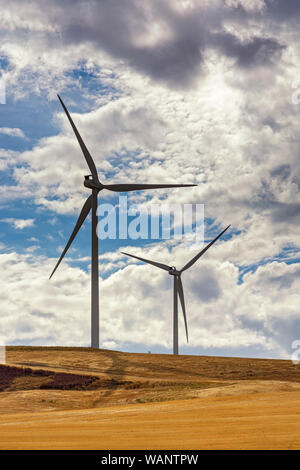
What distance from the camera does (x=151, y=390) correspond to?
3831 cm

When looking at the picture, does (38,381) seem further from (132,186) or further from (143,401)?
(132,186)

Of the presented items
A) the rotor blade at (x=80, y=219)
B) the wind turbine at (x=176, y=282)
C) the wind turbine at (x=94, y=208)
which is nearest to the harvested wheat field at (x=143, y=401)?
A: the wind turbine at (x=94, y=208)

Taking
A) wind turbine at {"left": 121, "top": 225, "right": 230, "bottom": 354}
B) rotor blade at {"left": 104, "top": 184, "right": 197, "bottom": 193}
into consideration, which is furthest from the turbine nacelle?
rotor blade at {"left": 104, "top": 184, "right": 197, "bottom": 193}

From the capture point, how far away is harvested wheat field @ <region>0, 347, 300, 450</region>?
1270 cm

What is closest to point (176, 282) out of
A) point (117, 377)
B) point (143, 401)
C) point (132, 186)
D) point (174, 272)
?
point (174, 272)

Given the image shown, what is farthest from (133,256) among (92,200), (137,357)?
(137,357)

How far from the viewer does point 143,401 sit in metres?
33.9

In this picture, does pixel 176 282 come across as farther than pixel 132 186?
Yes

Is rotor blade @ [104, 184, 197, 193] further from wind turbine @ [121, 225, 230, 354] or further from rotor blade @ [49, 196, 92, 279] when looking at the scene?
wind turbine @ [121, 225, 230, 354]
